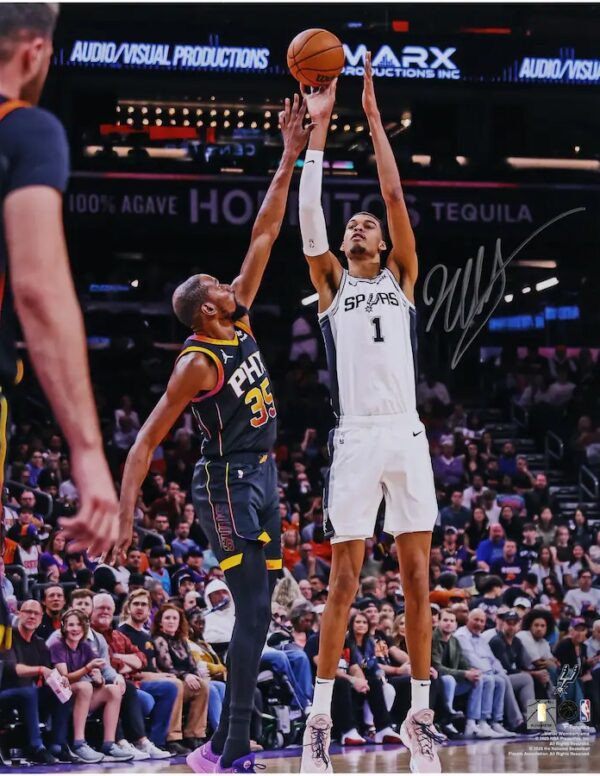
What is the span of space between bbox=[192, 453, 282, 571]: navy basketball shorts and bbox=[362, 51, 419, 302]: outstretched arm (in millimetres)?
1089

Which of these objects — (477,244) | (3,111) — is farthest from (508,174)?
(3,111)

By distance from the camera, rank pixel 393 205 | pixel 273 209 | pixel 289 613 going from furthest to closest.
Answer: pixel 289 613, pixel 273 209, pixel 393 205

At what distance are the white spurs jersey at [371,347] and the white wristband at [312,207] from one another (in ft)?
0.78

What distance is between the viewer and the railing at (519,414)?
14844 mm

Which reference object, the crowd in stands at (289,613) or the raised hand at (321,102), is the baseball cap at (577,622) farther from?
the raised hand at (321,102)

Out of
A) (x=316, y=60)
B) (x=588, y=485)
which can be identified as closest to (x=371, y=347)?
(x=316, y=60)

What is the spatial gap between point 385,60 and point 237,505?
416 inches

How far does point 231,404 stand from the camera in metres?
5.25

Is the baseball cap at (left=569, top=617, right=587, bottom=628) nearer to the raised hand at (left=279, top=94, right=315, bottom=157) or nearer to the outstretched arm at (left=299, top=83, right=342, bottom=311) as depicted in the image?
the outstretched arm at (left=299, top=83, right=342, bottom=311)

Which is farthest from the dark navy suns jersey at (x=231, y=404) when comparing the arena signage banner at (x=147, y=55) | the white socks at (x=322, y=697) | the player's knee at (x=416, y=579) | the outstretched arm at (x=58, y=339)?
the arena signage banner at (x=147, y=55)

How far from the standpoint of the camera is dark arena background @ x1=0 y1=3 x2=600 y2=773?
30.5 ft

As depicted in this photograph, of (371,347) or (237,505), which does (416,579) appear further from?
(371,347)

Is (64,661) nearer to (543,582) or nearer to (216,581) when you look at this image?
(216,581)
